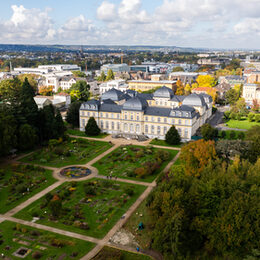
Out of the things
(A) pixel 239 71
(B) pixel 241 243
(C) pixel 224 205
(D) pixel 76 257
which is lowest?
(D) pixel 76 257

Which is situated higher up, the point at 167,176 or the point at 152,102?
the point at 152,102

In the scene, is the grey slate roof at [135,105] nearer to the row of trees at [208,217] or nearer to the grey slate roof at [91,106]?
the grey slate roof at [91,106]

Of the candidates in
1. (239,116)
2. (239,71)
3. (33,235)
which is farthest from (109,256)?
(239,71)

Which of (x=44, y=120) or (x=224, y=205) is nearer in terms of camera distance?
(x=224, y=205)

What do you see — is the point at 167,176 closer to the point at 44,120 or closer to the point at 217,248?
the point at 217,248

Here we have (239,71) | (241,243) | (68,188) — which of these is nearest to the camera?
(241,243)

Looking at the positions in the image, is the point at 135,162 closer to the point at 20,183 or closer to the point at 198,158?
the point at 198,158

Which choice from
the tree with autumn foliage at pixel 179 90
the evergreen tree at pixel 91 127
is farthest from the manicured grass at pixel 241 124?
the evergreen tree at pixel 91 127
